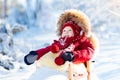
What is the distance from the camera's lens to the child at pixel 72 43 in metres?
1.34

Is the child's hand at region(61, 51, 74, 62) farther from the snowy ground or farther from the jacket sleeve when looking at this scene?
the snowy ground

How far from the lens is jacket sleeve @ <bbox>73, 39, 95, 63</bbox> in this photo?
1323mm

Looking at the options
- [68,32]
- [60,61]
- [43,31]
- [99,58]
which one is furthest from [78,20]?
[43,31]

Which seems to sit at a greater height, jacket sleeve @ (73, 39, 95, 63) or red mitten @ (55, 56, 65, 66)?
jacket sleeve @ (73, 39, 95, 63)

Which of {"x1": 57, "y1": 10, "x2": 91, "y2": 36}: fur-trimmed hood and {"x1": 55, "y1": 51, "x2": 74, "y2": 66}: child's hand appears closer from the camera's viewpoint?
{"x1": 55, "y1": 51, "x2": 74, "y2": 66}: child's hand

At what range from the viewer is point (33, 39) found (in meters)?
2.19

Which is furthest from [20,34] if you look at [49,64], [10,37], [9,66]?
[49,64]

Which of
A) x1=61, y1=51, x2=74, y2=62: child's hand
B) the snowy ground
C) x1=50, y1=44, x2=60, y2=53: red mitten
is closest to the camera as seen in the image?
x1=61, y1=51, x2=74, y2=62: child's hand

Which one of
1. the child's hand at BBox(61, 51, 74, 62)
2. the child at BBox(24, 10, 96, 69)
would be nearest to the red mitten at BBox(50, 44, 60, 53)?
the child at BBox(24, 10, 96, 69)

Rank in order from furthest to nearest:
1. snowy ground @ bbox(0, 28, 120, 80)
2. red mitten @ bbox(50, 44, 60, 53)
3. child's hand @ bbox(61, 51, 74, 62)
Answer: snowy ground @ bbox(0, 28, 120, 80) → red mitten @ bbox(50, 44, 60, 53) → child's hand @ bbox(61, 51, 74, 62)

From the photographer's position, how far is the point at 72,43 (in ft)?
4.62

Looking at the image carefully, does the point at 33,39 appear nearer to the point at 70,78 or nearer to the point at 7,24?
the point at 7,24

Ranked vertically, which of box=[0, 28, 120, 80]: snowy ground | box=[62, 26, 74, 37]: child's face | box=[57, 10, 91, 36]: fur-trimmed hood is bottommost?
box=[62, 26, 74, 37]: child's face

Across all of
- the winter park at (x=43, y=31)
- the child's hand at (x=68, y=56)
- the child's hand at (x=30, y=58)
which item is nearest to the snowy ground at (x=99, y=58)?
the winter park at (x=43, y=31)
